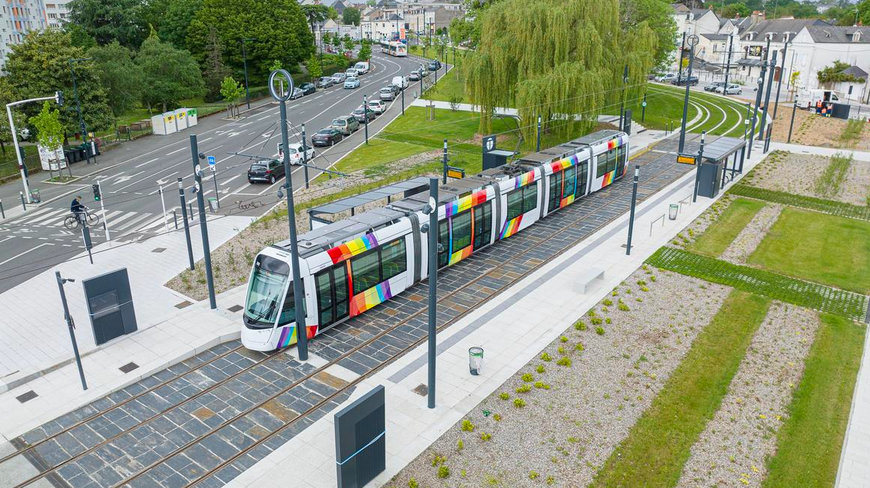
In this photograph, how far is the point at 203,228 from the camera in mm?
18391

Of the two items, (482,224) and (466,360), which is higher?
(482,224)

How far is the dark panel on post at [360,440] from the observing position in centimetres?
1136

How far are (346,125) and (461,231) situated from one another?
96.6 feet

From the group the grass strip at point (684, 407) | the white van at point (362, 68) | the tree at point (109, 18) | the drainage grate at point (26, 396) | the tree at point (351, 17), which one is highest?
the tree at point (351, 17)

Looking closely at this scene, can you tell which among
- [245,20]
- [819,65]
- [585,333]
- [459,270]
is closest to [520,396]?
[585,333]

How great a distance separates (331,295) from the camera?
1717 cm

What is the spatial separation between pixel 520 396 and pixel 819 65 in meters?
86.8

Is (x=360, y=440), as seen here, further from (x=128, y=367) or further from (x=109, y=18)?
(x=109, y=18)

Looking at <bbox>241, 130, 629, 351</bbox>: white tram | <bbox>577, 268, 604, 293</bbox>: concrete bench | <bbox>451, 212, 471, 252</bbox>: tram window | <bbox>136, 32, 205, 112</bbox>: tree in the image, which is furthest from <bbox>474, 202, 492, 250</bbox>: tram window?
<bbox>136, 32, 205, 112</bbox>: tree

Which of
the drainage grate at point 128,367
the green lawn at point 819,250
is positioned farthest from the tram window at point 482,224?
the drainage grate at point 128,367

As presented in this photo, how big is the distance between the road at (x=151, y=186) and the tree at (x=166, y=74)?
166 inches

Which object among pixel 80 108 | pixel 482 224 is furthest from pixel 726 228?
pixel 80 108

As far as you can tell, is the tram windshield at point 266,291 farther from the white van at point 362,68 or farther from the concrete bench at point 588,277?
the white van at point 362,68

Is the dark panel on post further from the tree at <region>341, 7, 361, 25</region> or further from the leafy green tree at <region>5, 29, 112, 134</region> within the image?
the tree at <region>341, 7, 361, 25</region>
